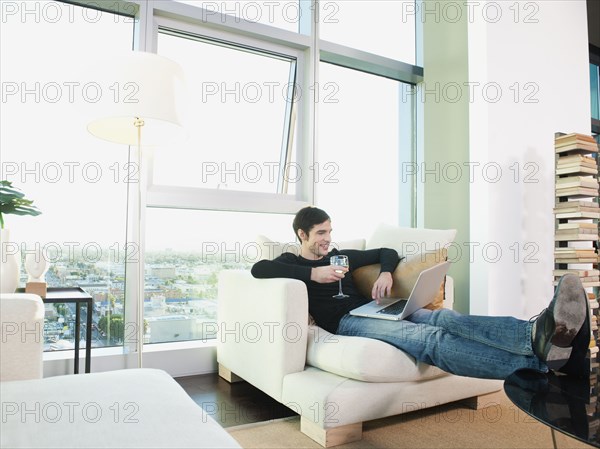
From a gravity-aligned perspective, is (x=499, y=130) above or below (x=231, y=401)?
above

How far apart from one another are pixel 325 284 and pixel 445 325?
2.11 feet

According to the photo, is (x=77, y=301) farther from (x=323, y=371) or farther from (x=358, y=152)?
(x=358, y=152)

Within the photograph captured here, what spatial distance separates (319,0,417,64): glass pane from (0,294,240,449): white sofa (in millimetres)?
3052

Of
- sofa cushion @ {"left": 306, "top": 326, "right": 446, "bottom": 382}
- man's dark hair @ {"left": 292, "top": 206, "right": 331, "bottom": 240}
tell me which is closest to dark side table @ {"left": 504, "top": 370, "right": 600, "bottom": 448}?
sofa cushion @ {"left": 306, "top": 326, "right": 446, "bottom": 382}

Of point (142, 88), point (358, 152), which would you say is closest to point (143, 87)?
point (142, 88)

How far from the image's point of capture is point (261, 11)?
11.2 feet

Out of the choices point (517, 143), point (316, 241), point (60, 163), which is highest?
point (517, 143)

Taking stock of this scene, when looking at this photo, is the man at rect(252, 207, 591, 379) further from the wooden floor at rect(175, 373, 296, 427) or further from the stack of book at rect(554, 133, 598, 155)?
the stack of book at rect(554, 133, 598, 155)

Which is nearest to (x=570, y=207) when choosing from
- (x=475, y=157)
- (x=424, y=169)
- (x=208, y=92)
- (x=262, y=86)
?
(x=475, y=157)

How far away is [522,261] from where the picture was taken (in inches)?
148

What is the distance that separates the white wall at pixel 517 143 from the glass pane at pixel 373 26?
0.60 meters

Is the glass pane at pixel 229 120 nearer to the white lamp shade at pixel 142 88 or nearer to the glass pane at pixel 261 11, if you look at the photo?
the glass pane at pixel 261 11

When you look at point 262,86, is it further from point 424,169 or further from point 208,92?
point 424,169

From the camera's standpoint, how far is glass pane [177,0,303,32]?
3197 mm
